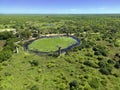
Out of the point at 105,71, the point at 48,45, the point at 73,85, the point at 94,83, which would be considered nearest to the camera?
the point at 73,85

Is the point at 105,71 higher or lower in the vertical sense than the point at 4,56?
lower

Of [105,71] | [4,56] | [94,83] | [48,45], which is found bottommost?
[48,45]

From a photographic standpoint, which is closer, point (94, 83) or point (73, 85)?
point (73, 85)

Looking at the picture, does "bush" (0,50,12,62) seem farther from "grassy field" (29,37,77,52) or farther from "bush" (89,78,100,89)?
"bush" (89,78,100,89)

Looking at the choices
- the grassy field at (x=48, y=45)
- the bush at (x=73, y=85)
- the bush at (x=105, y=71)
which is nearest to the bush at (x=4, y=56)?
the grassy field at (x=48, y=45)

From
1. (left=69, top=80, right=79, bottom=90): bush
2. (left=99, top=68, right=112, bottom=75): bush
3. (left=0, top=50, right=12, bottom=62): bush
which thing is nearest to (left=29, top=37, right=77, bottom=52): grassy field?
(left=0, top=50, right=12, bottom=62): bush

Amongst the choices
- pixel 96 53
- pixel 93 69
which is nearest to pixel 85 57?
pixel 96 53

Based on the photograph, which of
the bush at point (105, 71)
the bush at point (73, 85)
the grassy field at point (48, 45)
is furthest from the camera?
the grassy field at point (48, 45)

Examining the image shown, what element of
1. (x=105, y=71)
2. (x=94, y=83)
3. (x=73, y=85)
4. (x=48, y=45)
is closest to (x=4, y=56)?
(x=73, y=85)

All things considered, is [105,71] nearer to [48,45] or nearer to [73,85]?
[73,85]

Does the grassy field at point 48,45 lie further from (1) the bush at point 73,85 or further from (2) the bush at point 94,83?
(1) the bush at point 73,85

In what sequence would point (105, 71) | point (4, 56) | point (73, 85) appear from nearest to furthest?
1. point (73, 85)
2. point (105, 71)
3. point (4, 56)
